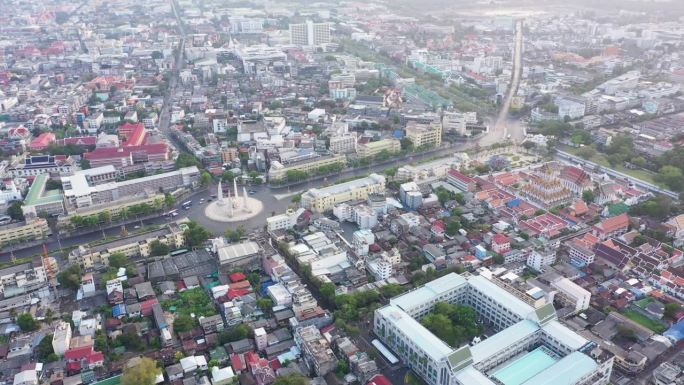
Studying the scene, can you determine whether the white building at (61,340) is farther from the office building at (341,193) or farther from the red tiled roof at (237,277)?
the office building at (341,193)

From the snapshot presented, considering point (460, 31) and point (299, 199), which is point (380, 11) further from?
point (299, 199)

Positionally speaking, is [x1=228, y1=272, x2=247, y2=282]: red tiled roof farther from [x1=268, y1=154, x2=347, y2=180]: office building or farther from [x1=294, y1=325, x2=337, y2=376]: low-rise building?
[x1=268, y1=154, x2=347, y2=180]: office building

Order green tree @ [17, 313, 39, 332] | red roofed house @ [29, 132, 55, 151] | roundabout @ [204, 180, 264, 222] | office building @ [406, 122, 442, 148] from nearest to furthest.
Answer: green tree @ [17, 313, 39, 332] < roundabout @ [204, 180, 264, 222] < red roofed house @ [29, 132, 55, 151] < office building @ [406, 122, 442, 148]

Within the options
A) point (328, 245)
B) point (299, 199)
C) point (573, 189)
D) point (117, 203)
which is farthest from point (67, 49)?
point (573, 189)

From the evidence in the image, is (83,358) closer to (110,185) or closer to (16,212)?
(16,212)

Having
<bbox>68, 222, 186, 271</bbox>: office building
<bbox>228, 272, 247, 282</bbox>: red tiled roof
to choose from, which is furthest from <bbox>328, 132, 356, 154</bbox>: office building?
<bbox>228, 272, 247, 282</bbox>: red tiled roof
